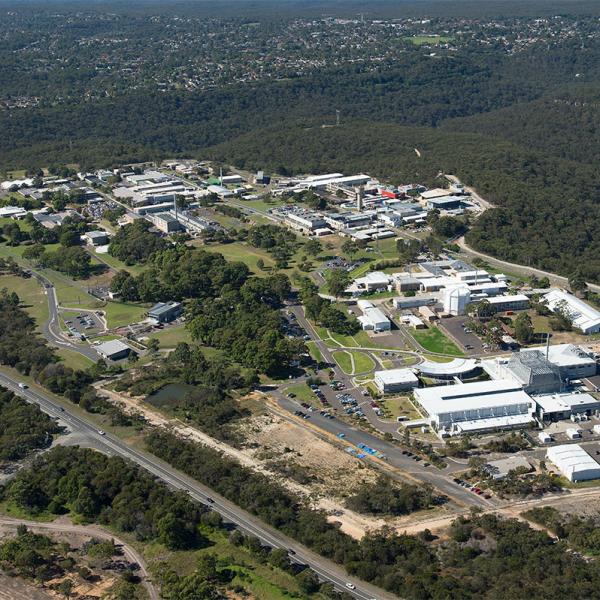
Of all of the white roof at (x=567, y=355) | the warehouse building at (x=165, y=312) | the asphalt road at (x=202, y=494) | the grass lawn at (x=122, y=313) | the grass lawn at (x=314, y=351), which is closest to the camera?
the asphalt road at (x=202, y=494)

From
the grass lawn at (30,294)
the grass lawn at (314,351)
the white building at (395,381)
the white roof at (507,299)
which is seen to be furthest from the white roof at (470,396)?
the grass lawn at (30,294)

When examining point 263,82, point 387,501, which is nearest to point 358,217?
point 387,501

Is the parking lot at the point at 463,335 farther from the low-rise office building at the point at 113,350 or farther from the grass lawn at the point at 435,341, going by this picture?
the low-rise office building at the point at 113,350

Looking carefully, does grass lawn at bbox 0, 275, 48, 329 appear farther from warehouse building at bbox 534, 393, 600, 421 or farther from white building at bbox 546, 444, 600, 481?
white building at bbox 546, 444, 600, 481

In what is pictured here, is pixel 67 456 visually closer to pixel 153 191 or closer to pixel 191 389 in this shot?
pixel 191 389

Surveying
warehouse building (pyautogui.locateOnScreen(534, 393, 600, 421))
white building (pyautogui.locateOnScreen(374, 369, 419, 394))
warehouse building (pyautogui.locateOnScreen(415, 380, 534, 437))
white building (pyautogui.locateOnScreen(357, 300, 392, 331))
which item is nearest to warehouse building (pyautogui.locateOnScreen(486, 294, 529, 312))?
white building (pyautogui.locateOnScreen(357, 300, 392, 331))
